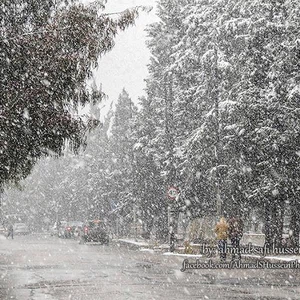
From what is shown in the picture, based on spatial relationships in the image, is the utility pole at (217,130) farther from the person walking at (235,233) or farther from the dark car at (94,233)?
the dark car at (94,233)

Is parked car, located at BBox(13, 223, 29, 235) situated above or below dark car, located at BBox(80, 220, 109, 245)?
above

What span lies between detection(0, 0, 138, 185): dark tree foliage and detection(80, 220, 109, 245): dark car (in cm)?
3222

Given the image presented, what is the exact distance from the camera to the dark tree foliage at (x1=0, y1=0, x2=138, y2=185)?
439 inches

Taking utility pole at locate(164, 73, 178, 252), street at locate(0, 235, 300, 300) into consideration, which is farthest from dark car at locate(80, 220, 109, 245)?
street at locate(0, 235, 300, 300)

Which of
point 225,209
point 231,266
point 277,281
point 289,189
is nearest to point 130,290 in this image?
point 277,281

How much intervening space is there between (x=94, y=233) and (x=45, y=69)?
3406 centimetres

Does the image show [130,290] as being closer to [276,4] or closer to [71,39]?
[71,39]

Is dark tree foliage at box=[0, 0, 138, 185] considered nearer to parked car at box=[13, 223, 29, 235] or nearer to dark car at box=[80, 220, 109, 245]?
dark car at box=[80, 220, 109, 245]

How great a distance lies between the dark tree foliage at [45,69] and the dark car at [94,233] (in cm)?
3222

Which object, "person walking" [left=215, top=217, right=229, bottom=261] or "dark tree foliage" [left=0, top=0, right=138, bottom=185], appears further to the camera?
"person walking" [left=215, top=217, right=229, bottom=261]

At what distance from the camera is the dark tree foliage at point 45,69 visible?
11.1 meters

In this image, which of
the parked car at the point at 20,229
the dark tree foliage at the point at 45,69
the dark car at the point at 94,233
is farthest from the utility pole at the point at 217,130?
the parked car at the point at 20,229

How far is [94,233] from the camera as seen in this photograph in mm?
44562

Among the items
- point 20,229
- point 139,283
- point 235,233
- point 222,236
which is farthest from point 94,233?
point 20,229
